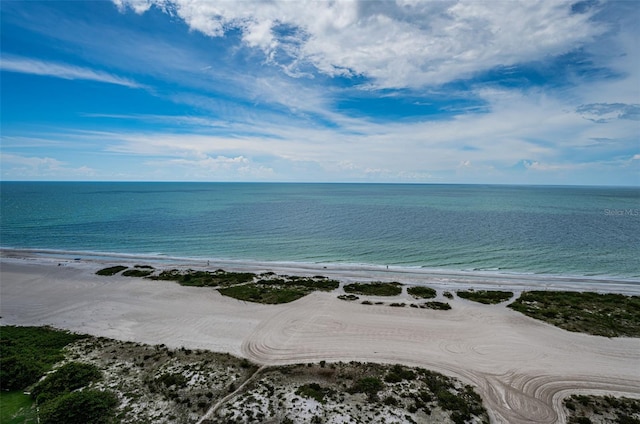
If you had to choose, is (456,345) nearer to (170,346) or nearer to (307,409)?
(307,409)

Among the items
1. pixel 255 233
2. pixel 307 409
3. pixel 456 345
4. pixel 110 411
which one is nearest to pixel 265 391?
pixel 307 409

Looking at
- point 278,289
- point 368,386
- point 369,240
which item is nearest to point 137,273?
point 278,289

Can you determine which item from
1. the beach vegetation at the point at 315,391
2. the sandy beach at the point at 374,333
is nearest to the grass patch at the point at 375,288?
the sandy beach at the point at 374,333

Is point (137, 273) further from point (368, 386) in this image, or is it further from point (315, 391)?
point (368, 386)

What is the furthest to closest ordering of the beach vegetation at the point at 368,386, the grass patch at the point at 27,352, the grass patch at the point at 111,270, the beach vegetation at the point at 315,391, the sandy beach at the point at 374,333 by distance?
the grass patch at the point at 111,270 < the sandy beach at the point at 374,333 < the grass patch at the point at 27,352 < the beach vegetation at the point at 368,386 < the beach vegetation at the point at 315,391

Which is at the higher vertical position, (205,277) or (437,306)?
(205,277)

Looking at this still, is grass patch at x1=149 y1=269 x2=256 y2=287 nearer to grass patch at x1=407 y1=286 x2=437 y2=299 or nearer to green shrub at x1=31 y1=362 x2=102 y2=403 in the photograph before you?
green shrub at x1=31 y1=362 x2=102 y2=403

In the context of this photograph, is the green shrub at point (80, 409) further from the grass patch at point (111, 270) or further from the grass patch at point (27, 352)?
the grass patch at point (111, 270)
